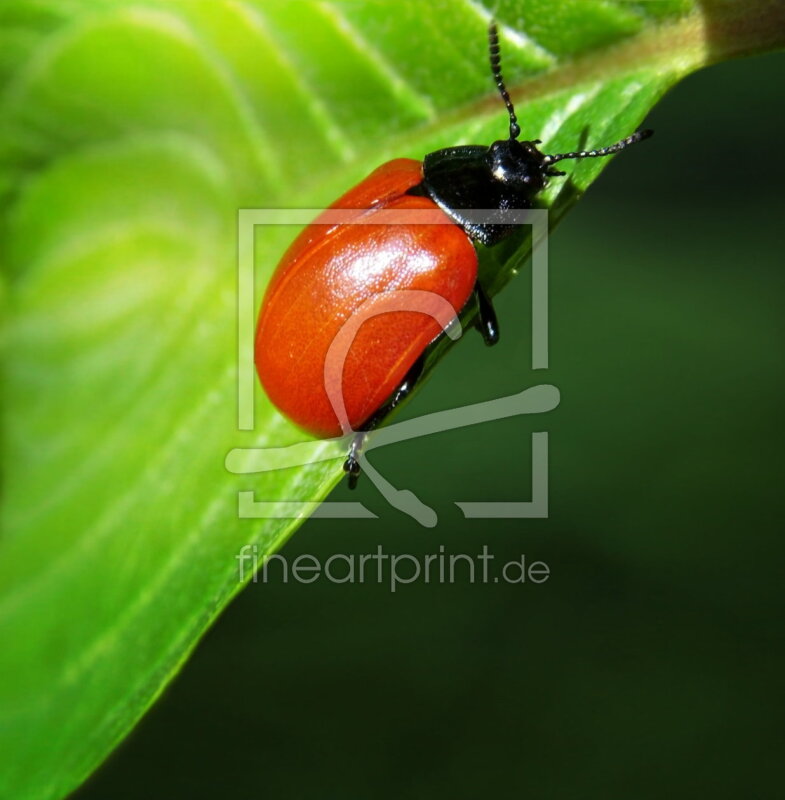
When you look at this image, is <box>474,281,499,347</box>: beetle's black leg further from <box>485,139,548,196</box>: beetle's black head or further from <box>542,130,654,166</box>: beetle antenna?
<box>542,130,654,166</box>: beetle antenna

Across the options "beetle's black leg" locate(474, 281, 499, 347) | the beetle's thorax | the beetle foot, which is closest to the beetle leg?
the beetle foot

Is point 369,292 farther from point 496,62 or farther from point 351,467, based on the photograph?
point 496,62

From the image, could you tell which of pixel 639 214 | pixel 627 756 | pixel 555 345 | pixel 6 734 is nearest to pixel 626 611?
pixel 627 756

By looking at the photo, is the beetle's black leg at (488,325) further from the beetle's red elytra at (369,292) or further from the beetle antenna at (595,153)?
the beetle antenna at (595,153)

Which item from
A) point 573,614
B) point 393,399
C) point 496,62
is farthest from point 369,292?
point 573,614

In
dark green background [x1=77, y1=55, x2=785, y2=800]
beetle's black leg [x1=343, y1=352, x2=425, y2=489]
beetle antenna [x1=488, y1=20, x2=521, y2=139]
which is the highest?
beetle antenna [x1=488, y1=20, x2=521, y2=139]

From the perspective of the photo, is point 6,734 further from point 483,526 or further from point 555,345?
point 555,345

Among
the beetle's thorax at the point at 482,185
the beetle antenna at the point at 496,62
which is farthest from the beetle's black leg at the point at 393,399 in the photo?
the beetle antenna at the point at 496,62
